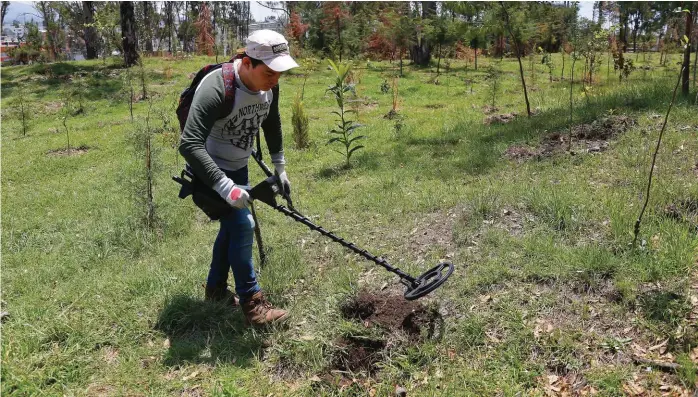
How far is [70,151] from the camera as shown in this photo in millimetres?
9141

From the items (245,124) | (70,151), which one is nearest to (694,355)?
(245,124)

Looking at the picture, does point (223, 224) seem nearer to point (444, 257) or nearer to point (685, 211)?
point (444, 257)

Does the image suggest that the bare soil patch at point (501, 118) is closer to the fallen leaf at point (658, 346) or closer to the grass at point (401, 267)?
the grass at point (401, 267)

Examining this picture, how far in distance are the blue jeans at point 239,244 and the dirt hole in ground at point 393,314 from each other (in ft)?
2.39

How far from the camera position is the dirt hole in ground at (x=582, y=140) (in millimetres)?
6117

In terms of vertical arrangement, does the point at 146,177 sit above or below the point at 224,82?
below

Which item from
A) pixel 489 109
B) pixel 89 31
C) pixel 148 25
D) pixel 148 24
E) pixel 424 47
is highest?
pixel 148 24

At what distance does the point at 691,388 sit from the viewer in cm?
258

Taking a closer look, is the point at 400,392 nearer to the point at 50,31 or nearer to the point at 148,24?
the point at 50,31

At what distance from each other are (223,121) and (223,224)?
0.69 meters

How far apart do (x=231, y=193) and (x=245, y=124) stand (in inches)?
22.4

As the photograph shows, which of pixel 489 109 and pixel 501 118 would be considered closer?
pixel 501 118

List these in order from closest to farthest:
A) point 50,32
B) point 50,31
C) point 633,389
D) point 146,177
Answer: point 633,389, point 146,177, point 50,32, point 50,31

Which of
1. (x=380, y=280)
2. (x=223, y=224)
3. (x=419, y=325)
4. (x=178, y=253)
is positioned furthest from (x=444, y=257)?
(x=178, y=253)
